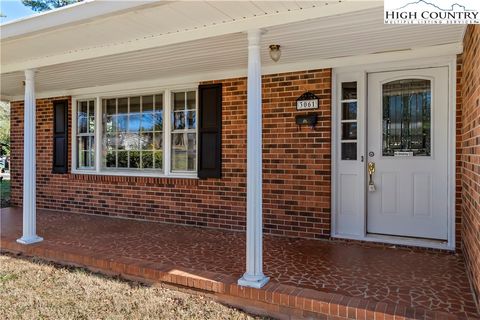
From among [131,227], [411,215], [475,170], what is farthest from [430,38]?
[131,227]

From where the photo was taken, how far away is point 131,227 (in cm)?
588

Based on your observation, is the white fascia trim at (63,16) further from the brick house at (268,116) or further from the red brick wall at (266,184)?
the red brick wall at (266,184)

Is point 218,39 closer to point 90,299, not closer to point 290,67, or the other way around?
point 290,67

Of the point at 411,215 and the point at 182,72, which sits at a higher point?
the point at 182,72

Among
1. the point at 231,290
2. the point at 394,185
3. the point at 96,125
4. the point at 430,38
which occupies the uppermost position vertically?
the point at 430,38

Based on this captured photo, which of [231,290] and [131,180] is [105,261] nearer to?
[231,290]

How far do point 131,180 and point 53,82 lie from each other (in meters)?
2.08

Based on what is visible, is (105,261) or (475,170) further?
(105,261)

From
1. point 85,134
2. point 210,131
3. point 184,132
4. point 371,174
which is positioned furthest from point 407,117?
point 85,134

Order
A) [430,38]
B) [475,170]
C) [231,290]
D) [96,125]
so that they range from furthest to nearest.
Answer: [96,125] → [430,38] → [231,290] → [475,170]

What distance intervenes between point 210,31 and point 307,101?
6.18ft

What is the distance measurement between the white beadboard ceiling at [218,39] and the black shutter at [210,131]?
336 mm

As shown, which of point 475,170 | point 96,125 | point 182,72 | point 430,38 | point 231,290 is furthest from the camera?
point 96,125

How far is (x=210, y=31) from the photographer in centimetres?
355
